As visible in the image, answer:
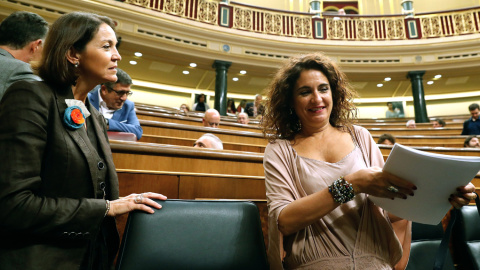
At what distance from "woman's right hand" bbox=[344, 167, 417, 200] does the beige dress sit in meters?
0.10

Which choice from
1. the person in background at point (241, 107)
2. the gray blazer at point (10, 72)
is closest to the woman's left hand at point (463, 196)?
the gray blazer at point (10, 72)

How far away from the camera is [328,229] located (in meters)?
0.69

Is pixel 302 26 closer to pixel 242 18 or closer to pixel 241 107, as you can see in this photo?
pixel 242 18

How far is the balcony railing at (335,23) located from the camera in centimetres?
529

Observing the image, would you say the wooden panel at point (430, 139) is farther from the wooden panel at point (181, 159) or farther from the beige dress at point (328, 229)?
the beige dress at point (328, 229)

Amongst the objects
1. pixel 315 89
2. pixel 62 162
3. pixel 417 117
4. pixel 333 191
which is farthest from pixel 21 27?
pixel 417 117

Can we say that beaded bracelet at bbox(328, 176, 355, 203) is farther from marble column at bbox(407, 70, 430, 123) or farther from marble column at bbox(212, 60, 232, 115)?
marble column at bbox(407, 70, 430, 123)

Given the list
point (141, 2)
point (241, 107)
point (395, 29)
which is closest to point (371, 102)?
point (395, 29)

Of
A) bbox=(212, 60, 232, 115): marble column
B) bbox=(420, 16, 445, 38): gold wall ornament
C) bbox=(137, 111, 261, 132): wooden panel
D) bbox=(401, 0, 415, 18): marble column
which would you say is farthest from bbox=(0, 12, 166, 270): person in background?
bbox=(401, 0, 415, 18): marble column

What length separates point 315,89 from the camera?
2.63 feet

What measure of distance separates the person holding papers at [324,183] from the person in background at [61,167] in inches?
11.5

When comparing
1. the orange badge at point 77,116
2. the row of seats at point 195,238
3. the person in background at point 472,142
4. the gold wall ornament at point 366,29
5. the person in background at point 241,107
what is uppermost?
the gold wall ornament at point 366,29

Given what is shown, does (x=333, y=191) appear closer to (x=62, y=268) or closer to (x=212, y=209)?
(x=212, y=209)

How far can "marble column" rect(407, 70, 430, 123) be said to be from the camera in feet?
17.9
